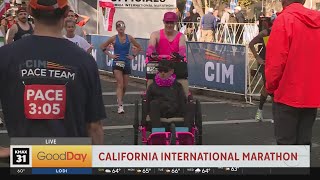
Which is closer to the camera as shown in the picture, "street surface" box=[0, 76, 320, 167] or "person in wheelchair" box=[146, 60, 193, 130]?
"person in wheelchair" box=[146, 60, 193, 130]

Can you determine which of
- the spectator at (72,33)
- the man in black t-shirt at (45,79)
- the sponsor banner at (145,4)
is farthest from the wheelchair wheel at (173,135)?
the sponsor banner at (145,4)

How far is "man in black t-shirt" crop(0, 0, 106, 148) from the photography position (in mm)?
2705

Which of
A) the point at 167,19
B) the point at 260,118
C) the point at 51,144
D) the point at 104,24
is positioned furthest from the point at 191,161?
the point at 104,24

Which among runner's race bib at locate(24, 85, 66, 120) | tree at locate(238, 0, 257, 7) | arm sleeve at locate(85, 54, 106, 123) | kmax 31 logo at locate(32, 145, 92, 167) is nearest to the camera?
runner's race bib at locate(24, 85, 66, 120)

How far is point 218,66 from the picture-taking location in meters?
12.3

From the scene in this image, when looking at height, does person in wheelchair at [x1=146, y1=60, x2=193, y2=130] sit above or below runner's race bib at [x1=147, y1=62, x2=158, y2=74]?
below

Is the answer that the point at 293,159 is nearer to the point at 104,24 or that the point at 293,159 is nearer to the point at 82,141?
the point at 82,141

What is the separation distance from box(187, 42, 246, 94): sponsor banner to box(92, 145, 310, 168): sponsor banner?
277 inches

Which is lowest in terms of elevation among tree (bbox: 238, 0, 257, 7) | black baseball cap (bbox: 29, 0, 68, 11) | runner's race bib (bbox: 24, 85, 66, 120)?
runner's race bib (bbox: 24, 85, 66, 120)

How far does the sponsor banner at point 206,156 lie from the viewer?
4.40 m

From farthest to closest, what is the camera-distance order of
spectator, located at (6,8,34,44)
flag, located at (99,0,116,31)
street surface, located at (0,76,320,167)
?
flag, located at (99,0,116,31)
spectator, located at (6,8,34,44)
street surface, located at (0,76,320,167)

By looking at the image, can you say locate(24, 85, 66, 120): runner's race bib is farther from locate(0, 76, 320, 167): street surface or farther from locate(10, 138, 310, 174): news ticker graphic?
locate(0, 76, 320, 167): street surface

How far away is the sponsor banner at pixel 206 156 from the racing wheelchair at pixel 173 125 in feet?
5.11

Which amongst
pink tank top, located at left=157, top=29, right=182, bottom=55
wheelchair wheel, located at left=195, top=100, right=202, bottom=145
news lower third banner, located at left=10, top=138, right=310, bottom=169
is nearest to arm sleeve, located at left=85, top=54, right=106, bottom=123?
news lower third banner, located at left=10, top=138, right=310, bottom=169
